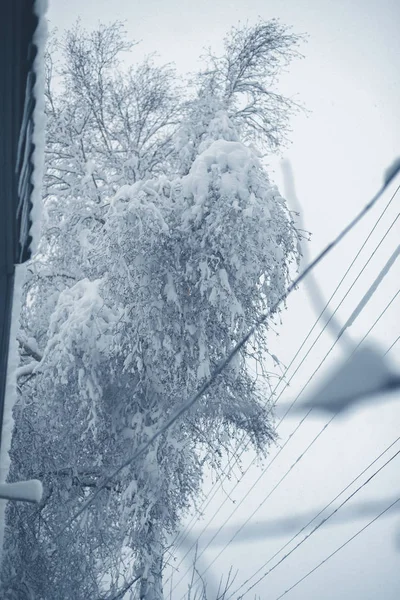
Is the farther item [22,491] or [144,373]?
[144,373]

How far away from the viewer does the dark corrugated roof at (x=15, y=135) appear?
5.82 feet

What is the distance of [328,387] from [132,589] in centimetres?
688

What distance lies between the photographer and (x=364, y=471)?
189 inches

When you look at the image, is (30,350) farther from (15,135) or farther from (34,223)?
(15,135)

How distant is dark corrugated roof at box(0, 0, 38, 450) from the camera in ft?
5.82

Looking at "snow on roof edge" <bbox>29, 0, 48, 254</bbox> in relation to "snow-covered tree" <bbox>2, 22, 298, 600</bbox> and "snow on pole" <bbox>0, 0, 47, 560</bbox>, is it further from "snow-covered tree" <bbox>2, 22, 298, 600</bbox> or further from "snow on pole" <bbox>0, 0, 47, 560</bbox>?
"snow-covered tree" <bbox>2, 22, 298, 600</bbox>

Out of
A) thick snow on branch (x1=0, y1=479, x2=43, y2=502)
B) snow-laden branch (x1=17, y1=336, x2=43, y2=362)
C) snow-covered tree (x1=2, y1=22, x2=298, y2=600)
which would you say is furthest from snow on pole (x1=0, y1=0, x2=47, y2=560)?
snow-laden branch (x1=17, y1=336, x2=43, y2=362)

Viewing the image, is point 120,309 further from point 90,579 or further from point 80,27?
point 80,27

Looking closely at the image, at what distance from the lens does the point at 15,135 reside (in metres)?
2.18

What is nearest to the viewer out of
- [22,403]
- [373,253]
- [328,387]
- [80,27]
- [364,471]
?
[328,387]

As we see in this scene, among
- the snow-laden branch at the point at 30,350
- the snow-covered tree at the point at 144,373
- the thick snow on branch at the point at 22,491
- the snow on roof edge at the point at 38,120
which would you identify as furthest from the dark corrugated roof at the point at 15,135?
the snow-laden branch at the point at 30,350

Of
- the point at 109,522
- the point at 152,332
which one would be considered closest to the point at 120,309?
the point at 152,332

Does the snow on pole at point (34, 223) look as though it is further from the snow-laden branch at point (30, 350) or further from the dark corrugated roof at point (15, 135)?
the snow-laden branch at point (30, 350)

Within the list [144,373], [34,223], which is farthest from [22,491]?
[144,373]
